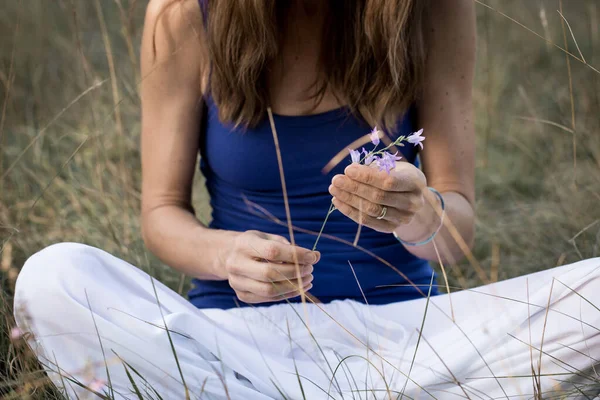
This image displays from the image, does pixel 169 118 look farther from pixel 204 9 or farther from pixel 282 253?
pixel 282 253

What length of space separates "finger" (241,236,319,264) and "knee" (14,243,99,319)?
34 cm

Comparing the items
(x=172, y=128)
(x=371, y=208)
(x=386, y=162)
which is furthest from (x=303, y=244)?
(x=386, y=162)

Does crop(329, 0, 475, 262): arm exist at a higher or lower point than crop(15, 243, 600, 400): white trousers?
higher

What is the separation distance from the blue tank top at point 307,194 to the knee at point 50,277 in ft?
1.56

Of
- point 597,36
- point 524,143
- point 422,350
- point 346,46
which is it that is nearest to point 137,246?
point 346,46

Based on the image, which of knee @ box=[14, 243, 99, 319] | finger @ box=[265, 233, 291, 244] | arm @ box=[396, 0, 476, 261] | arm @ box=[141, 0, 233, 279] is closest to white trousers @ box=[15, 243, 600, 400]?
knee @ box=[14, 243, 99, 319]

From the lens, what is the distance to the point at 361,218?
52.3 inches

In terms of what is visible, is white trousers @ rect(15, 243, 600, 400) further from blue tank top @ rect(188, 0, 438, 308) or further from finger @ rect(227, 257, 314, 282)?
blue tank top @ rect(188, 0, 438, 308)

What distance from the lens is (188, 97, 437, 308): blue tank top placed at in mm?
1877

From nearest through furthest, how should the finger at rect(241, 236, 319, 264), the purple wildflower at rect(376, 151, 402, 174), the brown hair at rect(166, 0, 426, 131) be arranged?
the purple wildflower at rect(376, 151, 402, 174) → the finger at rect(241, 236, 319, 264) → the brown hair at rect(166, 0, 426, 131)

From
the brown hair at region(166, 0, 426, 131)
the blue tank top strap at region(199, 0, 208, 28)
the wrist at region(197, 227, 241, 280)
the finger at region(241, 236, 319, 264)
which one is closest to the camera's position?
the finger at region(241, 236, 319, 264)

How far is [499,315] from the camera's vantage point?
5.03ft

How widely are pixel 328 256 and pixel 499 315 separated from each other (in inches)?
19.3

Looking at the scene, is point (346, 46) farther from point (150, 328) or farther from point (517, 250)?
point (517, 250)
